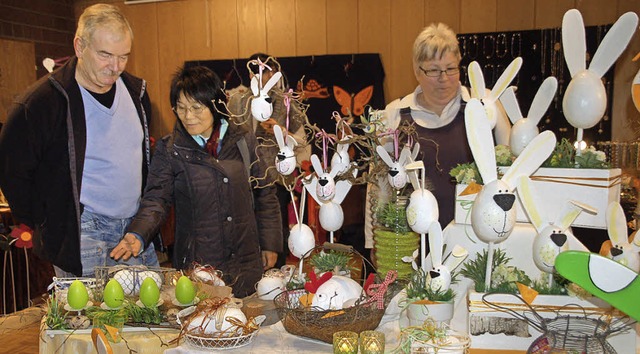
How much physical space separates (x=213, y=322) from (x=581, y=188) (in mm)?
938

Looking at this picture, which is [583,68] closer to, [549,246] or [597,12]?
[549,246]

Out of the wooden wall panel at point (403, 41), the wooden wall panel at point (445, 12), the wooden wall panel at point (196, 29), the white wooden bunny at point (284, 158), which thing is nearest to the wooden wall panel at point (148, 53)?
the wooden wall panel at point (196, 29)

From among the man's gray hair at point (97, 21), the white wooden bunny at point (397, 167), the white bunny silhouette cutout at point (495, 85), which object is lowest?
the white wooden bunny at point (397, 167)

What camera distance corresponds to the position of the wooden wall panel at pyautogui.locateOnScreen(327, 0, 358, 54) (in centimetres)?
407

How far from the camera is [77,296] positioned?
150cm

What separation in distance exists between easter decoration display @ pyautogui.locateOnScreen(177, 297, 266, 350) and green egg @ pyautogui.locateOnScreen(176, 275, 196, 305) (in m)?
0.17

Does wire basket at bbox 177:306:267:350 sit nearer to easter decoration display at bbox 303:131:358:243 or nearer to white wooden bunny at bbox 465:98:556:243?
easter decoration display at bbox 303:131:358:243

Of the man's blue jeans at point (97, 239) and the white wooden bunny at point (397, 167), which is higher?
Answer: the white wooden bunny at point (397, 167)

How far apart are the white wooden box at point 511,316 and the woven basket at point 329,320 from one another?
22 cm

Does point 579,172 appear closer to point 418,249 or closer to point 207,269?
point 418,249

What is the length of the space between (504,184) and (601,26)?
Result: 9.08 feet

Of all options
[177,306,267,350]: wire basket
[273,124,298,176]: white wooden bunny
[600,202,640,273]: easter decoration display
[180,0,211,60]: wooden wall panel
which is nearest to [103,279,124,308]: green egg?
[177,306,267,350]: wire basket

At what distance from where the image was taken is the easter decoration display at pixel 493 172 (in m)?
1.20

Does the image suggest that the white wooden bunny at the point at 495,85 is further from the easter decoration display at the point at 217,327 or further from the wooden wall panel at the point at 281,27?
the wooden wall panel at the point at 281,27
